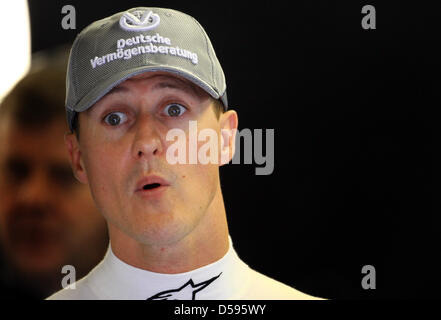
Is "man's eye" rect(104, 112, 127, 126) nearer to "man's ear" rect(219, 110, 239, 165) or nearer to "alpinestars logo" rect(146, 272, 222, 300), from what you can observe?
"man's ear" rect(219, 110, 239, 165)

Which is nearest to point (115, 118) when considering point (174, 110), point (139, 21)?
point (174, 110)

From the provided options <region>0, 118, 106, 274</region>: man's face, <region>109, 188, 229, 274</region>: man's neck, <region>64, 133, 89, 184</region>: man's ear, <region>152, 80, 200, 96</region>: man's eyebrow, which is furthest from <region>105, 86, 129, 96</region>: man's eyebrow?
<region>109, 188, 229, 274</region>: man's neck

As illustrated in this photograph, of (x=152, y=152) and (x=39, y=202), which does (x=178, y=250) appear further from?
(x=39, y=202)

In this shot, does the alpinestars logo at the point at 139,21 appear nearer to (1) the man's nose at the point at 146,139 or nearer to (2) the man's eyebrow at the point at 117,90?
(2) the man's eyebrow at the point at 117,90

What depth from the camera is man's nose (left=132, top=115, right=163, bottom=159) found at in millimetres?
2500

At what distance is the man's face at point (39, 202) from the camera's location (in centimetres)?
279

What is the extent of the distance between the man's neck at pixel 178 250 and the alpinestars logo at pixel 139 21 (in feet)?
2.14

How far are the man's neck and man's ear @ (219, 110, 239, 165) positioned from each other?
0.17 metres

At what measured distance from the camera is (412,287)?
2.81m

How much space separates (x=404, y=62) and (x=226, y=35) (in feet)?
2.33

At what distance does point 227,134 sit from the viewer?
2.70m

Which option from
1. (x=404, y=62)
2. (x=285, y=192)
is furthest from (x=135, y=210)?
(x=404, y=62)

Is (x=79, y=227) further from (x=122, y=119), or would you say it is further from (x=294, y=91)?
(x=294, y=91)

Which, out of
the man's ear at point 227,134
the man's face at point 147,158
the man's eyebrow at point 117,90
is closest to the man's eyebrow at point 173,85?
the man's face at point 147,158
